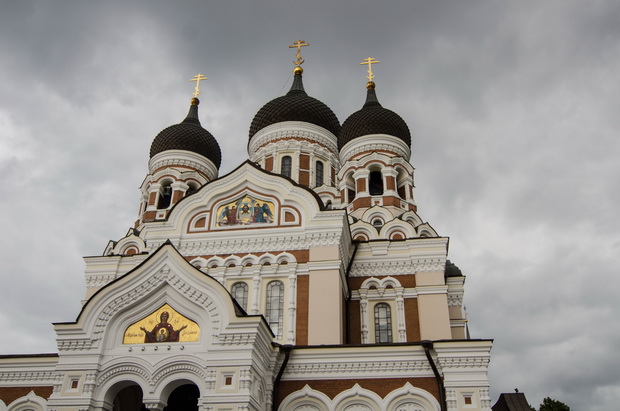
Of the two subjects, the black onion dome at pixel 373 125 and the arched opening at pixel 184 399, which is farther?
the black onion dome at pixel 373 125

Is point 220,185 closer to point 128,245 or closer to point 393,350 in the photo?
point 128,245

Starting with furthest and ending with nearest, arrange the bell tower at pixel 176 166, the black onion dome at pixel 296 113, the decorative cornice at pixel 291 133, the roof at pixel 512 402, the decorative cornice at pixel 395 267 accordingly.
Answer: the black onion dome at pixel 296 113 → the decorative cornice at pixel 291 133 → the bell tower at pixel 176 166 → the decorative cornice at pixel 395 267 → the roof at pixel 512 402

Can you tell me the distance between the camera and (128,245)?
21.1 meters

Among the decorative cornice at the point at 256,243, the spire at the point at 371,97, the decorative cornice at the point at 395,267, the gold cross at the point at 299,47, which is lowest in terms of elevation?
the decorative cornice at the point at 256,243

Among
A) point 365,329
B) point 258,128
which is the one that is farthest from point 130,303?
point 258,128

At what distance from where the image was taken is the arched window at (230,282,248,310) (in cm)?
1585

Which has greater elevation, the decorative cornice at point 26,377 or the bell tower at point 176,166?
the bell tower at point 176,166

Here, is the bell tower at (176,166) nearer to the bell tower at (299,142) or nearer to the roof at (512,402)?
the bell tower at (299,142)

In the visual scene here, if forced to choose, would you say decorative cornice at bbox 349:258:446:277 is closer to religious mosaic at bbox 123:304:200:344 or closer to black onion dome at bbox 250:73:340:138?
religious mosaic at bbox 123:304:200:344

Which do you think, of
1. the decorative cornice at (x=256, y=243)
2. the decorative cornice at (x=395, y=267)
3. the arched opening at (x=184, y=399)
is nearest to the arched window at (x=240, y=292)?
the decorative cornice at (x=256, y=243)

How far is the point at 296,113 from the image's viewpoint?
24719 mm

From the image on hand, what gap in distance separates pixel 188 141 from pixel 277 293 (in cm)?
1206

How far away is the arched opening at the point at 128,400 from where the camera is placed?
484 inches

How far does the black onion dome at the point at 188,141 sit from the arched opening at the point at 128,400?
46.7ft
